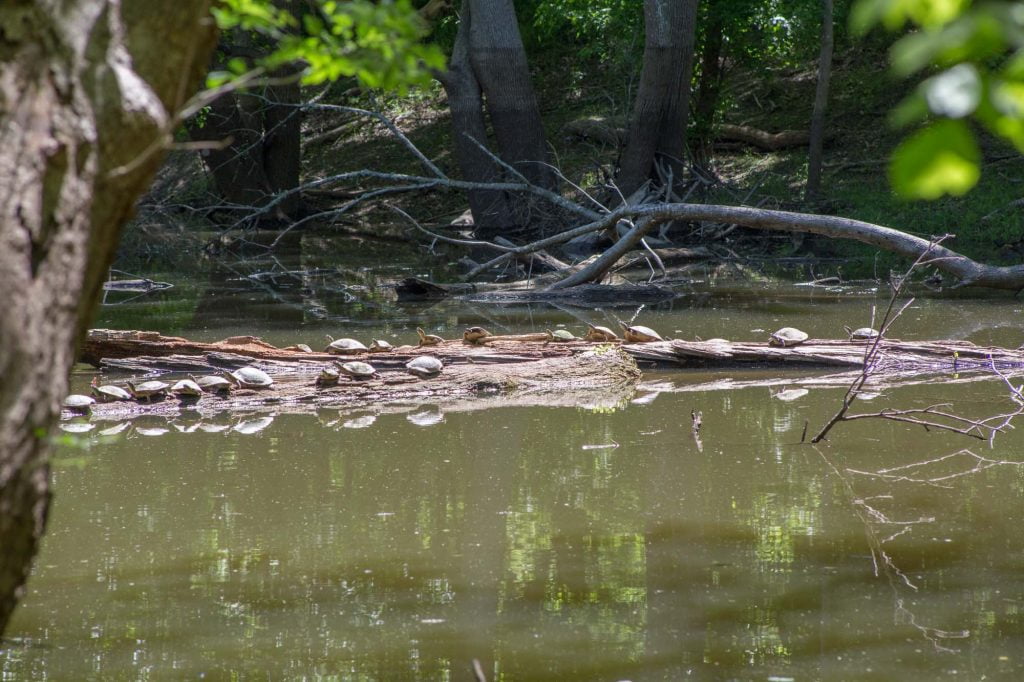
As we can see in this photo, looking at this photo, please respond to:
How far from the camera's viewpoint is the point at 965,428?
673cm

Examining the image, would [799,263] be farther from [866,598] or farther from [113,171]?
[113,171]

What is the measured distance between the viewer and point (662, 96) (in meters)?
18.2

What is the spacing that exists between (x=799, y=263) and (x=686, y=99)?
348cm

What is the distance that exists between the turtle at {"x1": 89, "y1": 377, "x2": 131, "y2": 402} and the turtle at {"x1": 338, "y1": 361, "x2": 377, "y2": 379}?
1387 millimetres

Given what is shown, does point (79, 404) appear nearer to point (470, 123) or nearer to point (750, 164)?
point (470, 123)

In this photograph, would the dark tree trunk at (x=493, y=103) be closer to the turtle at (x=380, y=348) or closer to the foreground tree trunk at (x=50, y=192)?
the turtle at (x=380, y=348)

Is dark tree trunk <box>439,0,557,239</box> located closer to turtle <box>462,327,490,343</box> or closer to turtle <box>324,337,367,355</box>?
turtle <box>462,327,490,343</box>

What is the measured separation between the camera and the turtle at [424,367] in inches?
314

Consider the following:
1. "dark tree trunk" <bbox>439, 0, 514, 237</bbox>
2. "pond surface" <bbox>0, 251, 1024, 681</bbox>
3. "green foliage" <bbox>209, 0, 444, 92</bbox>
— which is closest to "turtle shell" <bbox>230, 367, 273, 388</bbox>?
"pond surface" <bbox>0, 251, 1024, 681</bbox>

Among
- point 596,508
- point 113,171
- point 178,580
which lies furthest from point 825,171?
point 113,171

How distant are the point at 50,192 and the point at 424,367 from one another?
6.01m

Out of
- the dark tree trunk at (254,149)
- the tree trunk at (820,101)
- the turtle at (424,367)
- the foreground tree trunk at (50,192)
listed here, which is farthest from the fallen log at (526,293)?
the foreground tree trunk at (50,192)

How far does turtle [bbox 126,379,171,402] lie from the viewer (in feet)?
24.6

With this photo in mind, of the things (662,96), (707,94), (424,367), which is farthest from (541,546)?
(707,94)
